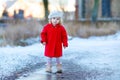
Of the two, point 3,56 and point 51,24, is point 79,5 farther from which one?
point 51,24

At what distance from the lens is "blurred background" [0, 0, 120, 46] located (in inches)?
717

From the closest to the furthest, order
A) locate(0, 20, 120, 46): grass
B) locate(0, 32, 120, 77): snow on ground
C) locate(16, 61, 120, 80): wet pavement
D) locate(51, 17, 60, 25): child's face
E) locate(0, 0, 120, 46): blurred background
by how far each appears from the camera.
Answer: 1. locate(16, 61, 120, 80): wet pavement
2. locate(51, 17, 60, 25): child's face
3. locate(0, 32, 120, 77): snow on ground
4. locate(0, 20, 120, 46): grass
5. locate(0, 0, 120, 46): blurred background

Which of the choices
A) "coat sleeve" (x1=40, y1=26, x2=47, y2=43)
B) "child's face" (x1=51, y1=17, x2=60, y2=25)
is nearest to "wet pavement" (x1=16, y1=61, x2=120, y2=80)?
"coat sleeve" (x1=40, y1=26, x2=47, y2=43)

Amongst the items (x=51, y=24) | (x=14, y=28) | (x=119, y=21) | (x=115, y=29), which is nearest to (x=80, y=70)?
(x=51, y=24)

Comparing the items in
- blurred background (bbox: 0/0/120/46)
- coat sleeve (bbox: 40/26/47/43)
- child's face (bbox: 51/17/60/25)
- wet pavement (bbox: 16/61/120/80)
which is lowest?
blurred background (bbox: 0/0/120/46)

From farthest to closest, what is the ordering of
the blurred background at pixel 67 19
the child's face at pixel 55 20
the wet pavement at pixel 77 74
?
the blurred background at pixel 67 19 < the child's face at pixel 55 20 < the wet pavement at pixel 77 74

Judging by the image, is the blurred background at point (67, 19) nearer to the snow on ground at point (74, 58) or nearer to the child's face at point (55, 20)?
the snow on ground at point (74, 58)

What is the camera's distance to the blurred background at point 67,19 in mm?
18219

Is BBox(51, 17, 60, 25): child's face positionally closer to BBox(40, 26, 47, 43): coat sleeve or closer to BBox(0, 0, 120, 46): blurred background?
BBox(40, 26, 47, 43): coat sleeve

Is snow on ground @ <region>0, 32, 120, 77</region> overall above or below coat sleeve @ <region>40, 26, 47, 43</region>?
below

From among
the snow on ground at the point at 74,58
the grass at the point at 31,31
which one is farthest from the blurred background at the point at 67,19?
the snow on ground at the point at 74,58

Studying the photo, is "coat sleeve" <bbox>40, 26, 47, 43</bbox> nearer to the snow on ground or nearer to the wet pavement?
the wet pavement

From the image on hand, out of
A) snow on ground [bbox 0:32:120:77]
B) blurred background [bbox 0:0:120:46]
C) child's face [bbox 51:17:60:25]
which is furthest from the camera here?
blurred background [bbox 0:0:120:46]

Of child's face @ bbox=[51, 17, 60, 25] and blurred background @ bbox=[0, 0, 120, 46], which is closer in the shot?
child's face @ bbox=[51, 17, 60, 25]
